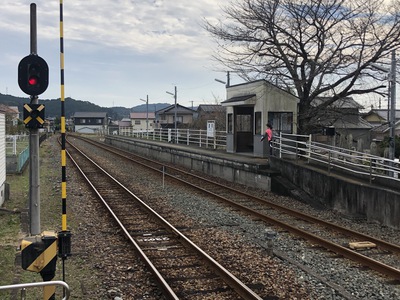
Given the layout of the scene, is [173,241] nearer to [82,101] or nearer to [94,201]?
[94,201]

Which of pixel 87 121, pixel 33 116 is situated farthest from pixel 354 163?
pixel 87 121

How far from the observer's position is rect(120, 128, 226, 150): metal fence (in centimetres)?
2725

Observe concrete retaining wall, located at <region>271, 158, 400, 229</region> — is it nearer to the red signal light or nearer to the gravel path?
the gravel path

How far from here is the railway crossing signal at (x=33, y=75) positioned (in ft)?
19.0

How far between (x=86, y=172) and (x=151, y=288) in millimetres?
15481

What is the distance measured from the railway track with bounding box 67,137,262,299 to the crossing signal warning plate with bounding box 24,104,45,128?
2771mm

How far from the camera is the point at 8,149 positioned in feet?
74.5

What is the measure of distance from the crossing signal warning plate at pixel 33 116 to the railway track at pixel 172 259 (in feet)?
9.09

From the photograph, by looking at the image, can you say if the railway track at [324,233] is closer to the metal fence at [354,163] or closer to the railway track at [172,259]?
the metal fence at [354,163]

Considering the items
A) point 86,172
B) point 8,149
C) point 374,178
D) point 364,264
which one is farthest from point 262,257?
point 8,149

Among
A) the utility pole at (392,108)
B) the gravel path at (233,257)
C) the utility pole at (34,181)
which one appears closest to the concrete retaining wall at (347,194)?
the gravel path at (233,257)

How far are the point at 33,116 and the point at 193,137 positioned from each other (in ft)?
82.6

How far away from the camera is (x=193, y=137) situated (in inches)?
1220

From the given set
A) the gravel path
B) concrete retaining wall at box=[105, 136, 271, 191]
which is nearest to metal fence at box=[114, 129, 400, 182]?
concrete retaining wall at box=[105, 136, 271, 191]
